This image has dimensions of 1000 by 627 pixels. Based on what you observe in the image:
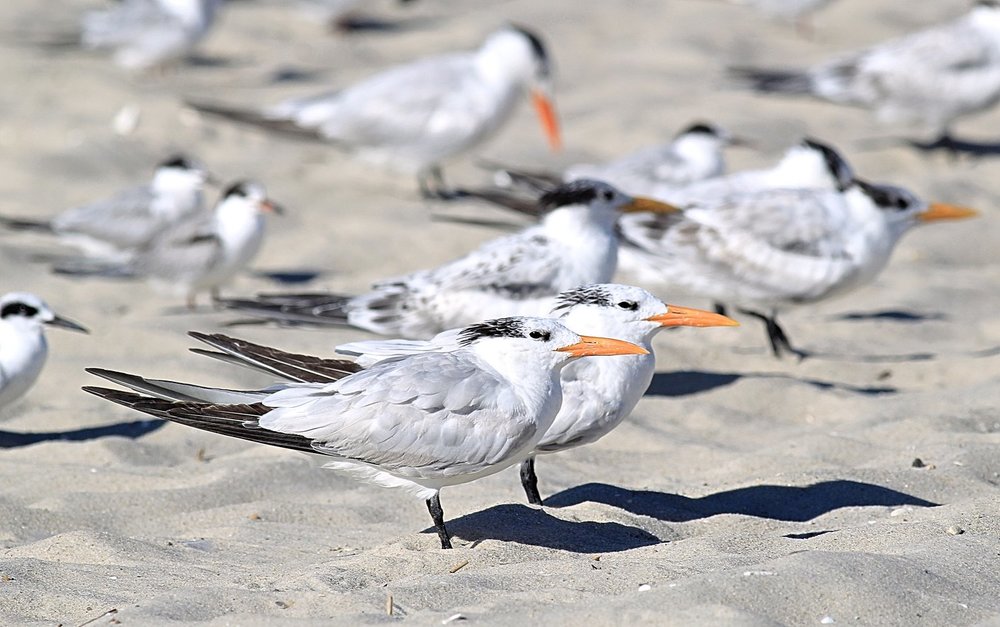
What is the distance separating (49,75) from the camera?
931 cm

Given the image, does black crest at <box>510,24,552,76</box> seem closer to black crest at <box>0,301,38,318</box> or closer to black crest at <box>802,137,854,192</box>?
black crest at <box>802,137,854,192</box>

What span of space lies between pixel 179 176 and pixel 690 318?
160 inches

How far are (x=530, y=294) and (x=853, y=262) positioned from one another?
140 centimetres

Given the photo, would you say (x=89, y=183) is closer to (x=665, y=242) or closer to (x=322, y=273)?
(x=322, y=273)

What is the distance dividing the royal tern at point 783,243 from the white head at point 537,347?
2.22 metres

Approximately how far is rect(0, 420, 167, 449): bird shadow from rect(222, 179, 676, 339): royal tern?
2.09ft

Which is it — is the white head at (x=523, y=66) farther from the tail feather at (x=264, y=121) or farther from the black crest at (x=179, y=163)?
the black crest at (x=179, y=163)

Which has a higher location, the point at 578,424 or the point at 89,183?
the point at 578,424

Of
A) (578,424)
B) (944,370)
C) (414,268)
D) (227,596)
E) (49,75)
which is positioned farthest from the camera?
(49,75)

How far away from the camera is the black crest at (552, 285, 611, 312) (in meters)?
4.20

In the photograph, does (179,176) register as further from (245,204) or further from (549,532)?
(549,532)

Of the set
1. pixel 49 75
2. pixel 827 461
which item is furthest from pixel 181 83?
pixel 827 461

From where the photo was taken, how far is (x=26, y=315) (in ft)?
16.9

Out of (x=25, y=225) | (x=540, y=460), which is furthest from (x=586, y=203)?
(x=25, y=225)
